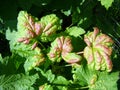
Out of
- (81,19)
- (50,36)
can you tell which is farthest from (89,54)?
(81,19)

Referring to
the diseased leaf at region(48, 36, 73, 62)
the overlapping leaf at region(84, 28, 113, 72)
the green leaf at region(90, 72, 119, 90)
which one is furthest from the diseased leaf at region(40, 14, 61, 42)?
the green leaf at region(90, 72, 119, 90)

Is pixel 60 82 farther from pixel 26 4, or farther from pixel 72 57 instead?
pixel 26 4

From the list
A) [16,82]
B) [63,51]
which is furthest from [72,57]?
[16,82]

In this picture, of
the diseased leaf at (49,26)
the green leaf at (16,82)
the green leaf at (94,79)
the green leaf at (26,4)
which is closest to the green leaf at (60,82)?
the green leaf at (94,79)

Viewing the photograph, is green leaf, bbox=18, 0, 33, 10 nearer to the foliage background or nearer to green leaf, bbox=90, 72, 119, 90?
the foliage background

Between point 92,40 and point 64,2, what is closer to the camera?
point 92,40

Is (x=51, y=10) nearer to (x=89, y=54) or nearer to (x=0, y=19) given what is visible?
(x=0, y=19)

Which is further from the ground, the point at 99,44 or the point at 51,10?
the point at 51,10

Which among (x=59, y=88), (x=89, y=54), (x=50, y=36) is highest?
(x=50, y=36)
